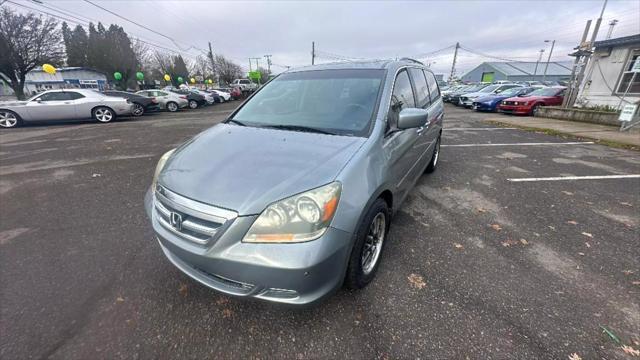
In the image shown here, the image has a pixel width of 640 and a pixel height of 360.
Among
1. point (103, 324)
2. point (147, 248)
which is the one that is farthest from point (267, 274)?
point (147, 248)

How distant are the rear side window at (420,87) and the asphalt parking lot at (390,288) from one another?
4.53ft

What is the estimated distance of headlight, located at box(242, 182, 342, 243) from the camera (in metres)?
1.59

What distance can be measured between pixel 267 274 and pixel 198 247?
48 centimetres

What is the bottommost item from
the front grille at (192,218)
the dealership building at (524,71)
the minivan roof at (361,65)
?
the front grille at (192,218)

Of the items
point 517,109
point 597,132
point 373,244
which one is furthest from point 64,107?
point 517,109

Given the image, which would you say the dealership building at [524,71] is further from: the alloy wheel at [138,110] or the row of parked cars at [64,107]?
the row of parked cars at [64,107]

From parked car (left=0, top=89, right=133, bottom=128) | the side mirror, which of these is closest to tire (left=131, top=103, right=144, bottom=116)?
parked car (left=0, top=89, right=133, bottom=128)

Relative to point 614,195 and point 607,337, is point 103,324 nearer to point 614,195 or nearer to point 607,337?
point 607,337

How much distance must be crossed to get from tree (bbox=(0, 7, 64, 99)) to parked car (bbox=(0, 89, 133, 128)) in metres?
16.7

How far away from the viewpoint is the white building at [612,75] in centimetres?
1114

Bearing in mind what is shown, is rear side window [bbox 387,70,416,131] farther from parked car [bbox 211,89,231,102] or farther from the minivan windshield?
parked car [bbox 211,89,231,102]

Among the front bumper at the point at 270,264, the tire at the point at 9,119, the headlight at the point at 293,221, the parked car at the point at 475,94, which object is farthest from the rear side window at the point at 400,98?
the parked car at the point at 475,94

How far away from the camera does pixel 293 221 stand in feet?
5.26

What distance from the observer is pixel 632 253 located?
2.79m
